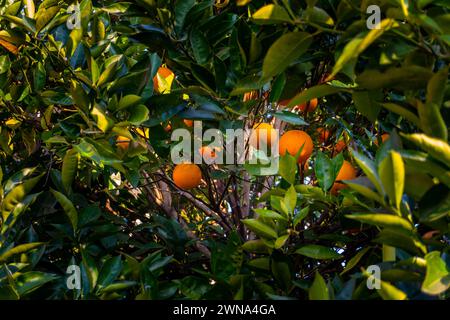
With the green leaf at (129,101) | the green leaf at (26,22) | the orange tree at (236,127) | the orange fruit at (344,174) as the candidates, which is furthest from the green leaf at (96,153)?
the orange fruit at (344,174)

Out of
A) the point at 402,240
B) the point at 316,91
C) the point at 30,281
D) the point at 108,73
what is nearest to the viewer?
the point at 402,240

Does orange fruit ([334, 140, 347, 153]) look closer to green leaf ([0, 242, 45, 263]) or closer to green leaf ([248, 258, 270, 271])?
green leaf ([248, 258, 270, 271])

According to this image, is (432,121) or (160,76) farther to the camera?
(160,76)

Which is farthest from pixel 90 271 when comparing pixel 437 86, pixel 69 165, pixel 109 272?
pixel 437 86

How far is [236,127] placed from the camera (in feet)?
4.78

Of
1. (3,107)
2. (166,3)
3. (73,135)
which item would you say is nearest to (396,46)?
(166,3)

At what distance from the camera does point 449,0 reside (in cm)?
107

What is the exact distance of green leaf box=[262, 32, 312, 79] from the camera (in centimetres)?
105

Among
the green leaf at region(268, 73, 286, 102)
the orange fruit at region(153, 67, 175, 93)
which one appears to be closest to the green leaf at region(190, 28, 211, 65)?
the green leaf at region(268, 73, 286, 102)

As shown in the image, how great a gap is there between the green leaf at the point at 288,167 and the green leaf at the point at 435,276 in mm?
555

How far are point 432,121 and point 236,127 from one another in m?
0.62

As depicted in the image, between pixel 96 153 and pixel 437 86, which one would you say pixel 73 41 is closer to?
pixel 96 153

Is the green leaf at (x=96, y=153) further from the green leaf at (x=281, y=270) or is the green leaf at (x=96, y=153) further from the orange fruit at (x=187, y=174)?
the orange fruit at (x=187, y=174)

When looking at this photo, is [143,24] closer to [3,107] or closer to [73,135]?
[73,135]
